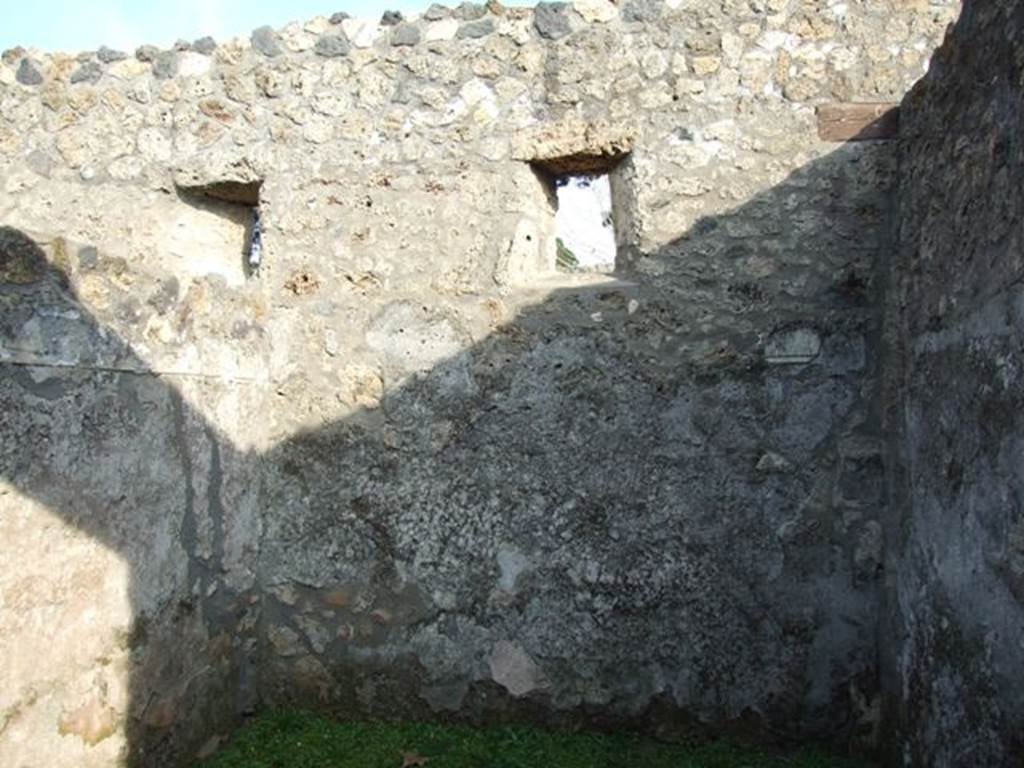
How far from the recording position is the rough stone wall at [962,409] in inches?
72.9

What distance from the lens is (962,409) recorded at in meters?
2.12

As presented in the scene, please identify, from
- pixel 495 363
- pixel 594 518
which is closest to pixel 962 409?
pixel 594 518

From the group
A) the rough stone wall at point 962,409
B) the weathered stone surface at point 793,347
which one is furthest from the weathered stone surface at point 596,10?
the weathered stone surface at point 793,347

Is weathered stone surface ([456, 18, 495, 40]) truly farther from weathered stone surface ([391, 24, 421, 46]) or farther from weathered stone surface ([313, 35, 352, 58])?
weathered stone surface ([313, 35, 352, 58])

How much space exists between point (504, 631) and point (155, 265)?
2.10 meters

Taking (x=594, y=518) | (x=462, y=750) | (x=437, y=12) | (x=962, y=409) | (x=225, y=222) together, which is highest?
(x=437, y=12)

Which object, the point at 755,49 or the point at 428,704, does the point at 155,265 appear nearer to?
the point at 428,704

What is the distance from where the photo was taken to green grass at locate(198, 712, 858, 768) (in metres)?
2.69

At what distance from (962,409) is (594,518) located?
51.3 inches

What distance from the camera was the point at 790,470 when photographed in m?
2.88

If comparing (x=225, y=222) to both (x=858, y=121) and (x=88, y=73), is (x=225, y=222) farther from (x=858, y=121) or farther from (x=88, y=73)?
(x=858, y=121)

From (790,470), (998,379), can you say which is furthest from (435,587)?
(998,379)

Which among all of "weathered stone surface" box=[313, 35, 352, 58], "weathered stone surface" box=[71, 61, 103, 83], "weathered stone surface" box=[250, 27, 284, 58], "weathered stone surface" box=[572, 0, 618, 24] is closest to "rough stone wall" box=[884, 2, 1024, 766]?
"weathered stone surface" box=[572, 0, 618, 24]

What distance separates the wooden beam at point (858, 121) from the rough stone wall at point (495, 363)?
0.15ft
